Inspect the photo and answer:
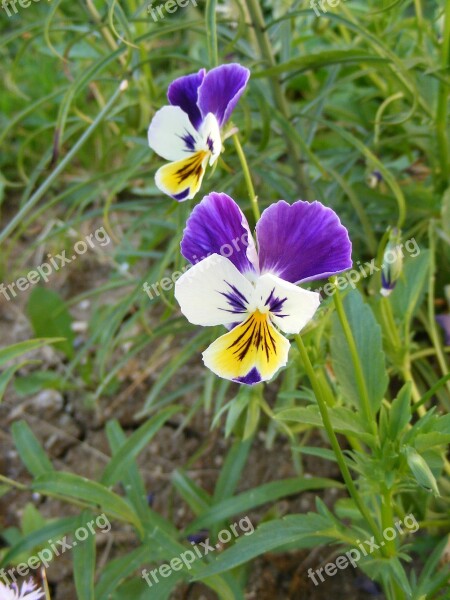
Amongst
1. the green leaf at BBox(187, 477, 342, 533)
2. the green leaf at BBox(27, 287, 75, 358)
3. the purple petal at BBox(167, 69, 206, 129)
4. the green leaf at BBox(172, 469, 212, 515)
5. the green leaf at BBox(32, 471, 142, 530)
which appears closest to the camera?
the purple petal at BBox(167, 69, 206, 129)

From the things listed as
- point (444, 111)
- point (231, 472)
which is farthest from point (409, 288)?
point (231, 472)

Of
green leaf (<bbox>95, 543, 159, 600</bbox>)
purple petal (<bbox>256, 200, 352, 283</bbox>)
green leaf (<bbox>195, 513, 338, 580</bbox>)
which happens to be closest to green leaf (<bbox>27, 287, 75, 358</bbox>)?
green leaf (<bbox>95, 543, 159, 600</bbox>)

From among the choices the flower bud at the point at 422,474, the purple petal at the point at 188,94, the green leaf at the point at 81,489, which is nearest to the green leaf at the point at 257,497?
the green leaf at the point at 81,489

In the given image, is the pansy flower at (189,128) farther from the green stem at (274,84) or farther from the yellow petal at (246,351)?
the green stem at (274,84)

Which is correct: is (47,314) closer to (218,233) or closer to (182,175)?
(182,175)

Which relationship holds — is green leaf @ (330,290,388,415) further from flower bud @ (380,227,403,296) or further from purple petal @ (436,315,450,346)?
purple petal @ (436,315,450,346)

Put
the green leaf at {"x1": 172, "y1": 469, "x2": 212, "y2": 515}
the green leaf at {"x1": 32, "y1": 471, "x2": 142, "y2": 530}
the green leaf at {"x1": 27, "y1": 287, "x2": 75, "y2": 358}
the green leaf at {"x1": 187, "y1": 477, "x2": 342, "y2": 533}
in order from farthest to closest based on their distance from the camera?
the green leaf at {"x1": 27, "y1": 287, "x2": 75, "y2": 358}
the green leaf at {"x1": 172, "y1": 469, "x2": 212, "y2": 515}
the green leaf at {"x1": 187, "y1": 477, "x2": 342, "y2": 533}
the green leaf at {"x1": 32, "y1": 471, "x2": 142, "y2": 530}

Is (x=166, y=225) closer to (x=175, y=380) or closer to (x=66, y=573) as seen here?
(x=175, y=380)
